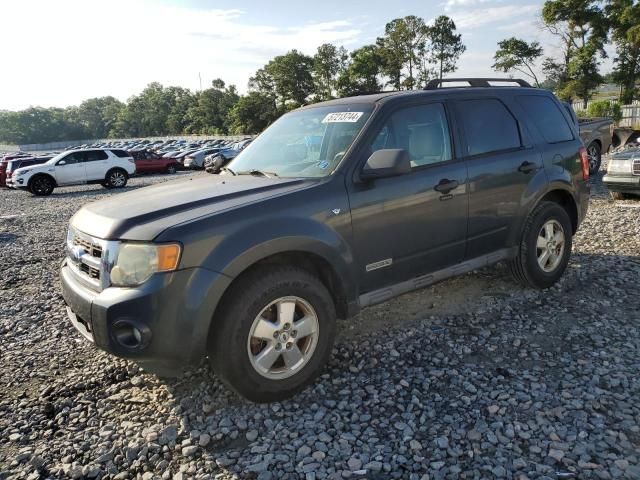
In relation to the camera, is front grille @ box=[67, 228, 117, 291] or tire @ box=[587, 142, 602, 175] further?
tire @ box=[587, 142, 602, 175]

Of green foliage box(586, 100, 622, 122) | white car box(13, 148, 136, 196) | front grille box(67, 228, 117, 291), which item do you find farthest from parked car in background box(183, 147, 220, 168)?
front grille box(67, 228, 117, 291)

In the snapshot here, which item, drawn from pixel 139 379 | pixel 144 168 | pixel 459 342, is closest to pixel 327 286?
pixel 459 342

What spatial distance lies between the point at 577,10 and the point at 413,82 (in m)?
29.4

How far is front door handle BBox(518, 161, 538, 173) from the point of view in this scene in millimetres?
4239

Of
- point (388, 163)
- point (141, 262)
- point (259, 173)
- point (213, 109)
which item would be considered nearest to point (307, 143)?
point (259, 173)

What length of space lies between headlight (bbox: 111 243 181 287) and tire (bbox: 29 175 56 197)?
752 inches

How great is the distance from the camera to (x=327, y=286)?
10.9ft

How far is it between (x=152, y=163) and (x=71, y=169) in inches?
318

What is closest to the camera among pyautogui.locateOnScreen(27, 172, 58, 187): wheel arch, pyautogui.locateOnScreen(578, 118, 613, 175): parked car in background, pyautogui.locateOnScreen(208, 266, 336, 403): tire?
pyautogui.locateOnScreen(208, 266, 336, 403): tire

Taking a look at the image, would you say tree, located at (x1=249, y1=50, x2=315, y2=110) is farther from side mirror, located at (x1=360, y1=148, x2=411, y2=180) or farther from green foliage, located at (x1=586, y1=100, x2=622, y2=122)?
side mirror, located at (x1=360, y1=148, x2=411, y2=180)

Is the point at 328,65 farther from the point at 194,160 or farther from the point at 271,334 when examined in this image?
the point at 271,334

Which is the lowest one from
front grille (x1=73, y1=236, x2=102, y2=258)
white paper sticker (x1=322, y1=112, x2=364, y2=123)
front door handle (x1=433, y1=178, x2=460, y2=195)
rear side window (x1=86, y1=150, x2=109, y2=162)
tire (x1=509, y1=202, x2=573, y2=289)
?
tire (x1=509, y1=202, x2=573, y2=289)

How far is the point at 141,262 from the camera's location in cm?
262

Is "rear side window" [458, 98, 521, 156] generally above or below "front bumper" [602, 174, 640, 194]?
above
